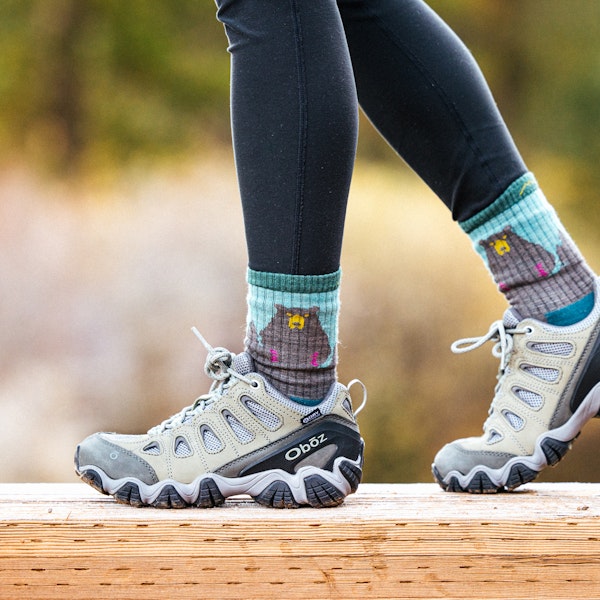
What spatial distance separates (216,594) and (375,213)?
2.67m

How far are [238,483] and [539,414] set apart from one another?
0.35 meters

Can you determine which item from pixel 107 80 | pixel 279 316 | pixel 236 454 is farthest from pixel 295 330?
pixel 107 80

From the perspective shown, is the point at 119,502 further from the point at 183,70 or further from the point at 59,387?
the point at 183,70

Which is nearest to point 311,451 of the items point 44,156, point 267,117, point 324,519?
point 324,519

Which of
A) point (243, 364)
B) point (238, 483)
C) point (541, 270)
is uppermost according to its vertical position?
point (541, 270)

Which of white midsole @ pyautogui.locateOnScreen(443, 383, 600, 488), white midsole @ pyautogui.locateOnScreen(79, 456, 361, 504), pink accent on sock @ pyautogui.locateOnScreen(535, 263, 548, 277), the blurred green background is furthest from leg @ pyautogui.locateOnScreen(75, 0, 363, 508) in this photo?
the blurred green background

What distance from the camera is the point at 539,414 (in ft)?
3.21

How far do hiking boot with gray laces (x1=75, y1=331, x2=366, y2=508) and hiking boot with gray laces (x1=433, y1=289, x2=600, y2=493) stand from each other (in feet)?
0.50

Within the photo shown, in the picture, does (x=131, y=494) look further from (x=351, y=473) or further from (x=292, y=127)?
(x=292, y=127)

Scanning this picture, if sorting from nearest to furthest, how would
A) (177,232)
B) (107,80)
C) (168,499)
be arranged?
(168,499)
(177,232)
(107,80)

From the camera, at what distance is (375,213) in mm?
3340

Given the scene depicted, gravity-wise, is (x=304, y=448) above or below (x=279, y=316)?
below

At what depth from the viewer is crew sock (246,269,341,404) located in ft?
2.85

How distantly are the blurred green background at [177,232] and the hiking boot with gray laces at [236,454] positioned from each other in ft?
6.79
